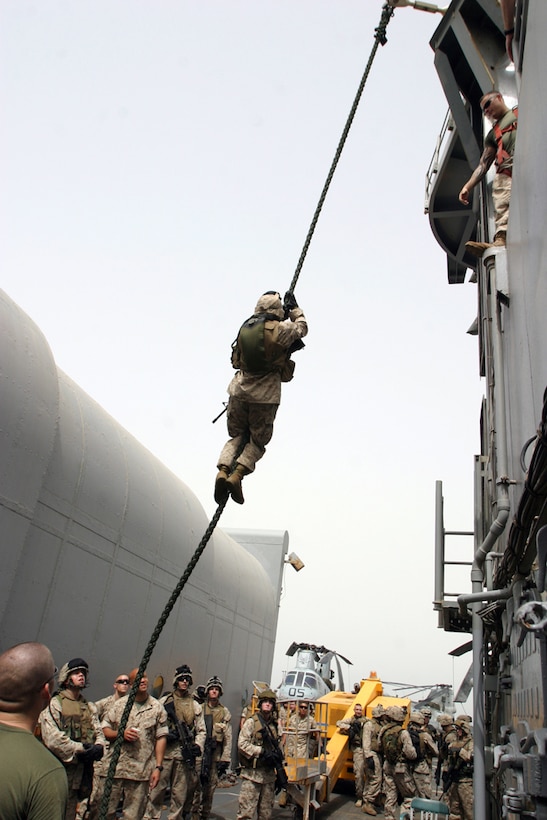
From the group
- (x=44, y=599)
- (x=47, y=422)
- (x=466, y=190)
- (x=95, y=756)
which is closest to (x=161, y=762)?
(x=95, y=756)

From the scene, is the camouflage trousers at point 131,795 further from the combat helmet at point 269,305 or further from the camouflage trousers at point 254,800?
the combat helmet at point 269,305

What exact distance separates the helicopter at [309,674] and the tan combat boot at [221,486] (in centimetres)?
1057

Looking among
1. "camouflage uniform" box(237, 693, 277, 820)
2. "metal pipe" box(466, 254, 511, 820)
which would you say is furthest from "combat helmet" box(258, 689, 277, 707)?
"metal pipe" box(466, 254, 511, 820)

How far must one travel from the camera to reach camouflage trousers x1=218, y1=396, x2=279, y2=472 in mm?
4117

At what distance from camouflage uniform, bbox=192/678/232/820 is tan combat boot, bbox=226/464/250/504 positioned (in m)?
5.09

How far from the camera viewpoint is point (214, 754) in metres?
7.80

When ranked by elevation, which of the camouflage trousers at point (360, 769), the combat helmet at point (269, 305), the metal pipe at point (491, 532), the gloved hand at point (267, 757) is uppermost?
the combat helmet at point (269, 305)

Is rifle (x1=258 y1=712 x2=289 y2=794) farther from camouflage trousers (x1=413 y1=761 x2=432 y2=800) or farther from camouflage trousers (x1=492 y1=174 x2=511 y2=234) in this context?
camouflage trousers (x1=492 y1=174 x2=511 y2=234)

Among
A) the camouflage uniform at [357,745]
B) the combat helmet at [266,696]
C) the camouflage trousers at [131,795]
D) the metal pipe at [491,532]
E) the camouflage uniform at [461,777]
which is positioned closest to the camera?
the metal pipe at [491,532]

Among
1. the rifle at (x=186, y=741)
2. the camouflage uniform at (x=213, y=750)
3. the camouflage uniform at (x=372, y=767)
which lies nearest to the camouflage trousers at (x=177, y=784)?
the rifle at (x=186, y=741)

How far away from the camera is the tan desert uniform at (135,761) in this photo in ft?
19.8

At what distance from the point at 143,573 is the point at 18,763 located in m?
7.33

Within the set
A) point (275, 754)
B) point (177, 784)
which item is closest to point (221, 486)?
point (275, 754)

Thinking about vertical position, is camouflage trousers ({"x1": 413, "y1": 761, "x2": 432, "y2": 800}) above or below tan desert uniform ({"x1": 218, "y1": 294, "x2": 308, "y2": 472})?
below
